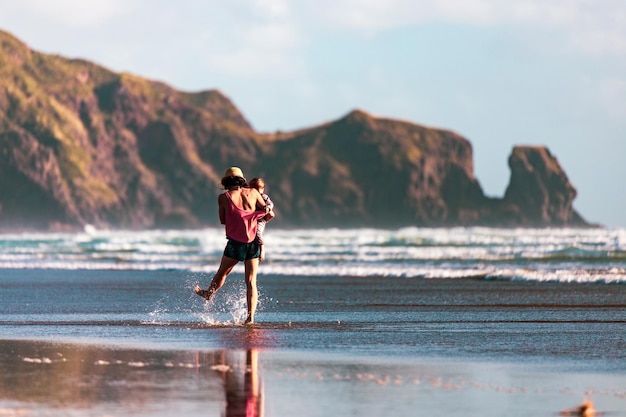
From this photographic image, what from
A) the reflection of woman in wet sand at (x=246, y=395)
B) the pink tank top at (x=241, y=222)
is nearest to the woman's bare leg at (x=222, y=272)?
the pink tank top at (x=241, y=222)

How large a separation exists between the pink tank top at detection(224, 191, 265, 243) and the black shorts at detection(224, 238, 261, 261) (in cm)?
9

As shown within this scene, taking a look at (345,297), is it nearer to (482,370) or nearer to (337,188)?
(482,370)

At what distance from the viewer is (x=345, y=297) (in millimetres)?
20328

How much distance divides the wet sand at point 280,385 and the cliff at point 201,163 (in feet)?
481

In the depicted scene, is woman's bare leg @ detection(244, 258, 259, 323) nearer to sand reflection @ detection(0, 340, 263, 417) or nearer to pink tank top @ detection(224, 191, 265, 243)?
pink tank top @ detection(224, 191, 265, 243)

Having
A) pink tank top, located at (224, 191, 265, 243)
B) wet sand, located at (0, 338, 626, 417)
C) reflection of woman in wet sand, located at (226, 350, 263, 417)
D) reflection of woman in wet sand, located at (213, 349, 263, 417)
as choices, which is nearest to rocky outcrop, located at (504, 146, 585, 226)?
pink tank top, located at (224, 191, 265, 243)

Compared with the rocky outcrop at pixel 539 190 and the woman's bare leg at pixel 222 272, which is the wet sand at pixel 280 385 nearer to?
the woman's bare leg at pixel 222 272

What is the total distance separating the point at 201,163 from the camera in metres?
179

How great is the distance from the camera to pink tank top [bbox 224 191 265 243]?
1424 centimetres

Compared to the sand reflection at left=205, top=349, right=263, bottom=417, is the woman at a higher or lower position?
higher

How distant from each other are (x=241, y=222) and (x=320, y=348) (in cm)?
288

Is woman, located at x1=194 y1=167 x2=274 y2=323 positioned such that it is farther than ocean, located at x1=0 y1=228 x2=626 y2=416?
Yes

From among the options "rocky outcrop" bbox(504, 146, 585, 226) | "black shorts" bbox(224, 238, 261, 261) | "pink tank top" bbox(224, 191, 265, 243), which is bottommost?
"black shorts" bbox(224, 238, 261, 261)

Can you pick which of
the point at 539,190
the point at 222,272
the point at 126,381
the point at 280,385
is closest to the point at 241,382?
the point at 280,385
